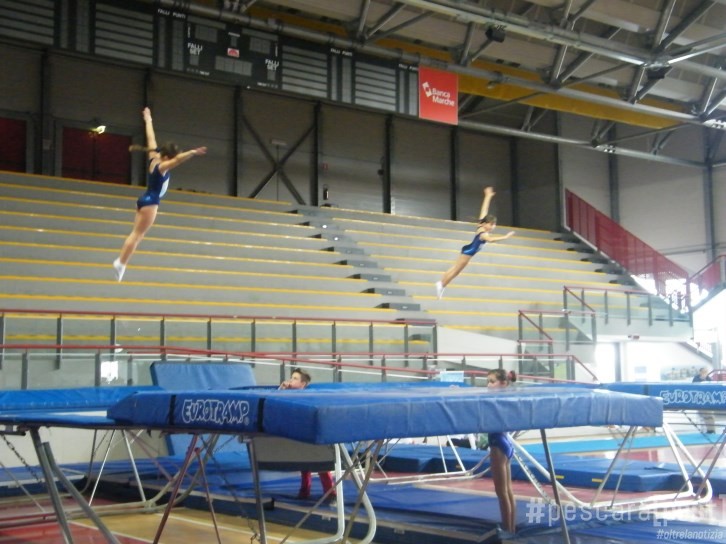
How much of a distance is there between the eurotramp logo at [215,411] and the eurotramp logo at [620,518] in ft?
7.29

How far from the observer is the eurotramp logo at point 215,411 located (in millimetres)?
4318

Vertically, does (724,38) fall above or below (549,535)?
above

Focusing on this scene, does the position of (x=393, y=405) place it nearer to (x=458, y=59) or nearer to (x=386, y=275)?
(x=458, y=59)

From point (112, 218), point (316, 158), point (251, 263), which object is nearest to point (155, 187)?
point (112, 218)

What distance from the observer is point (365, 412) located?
4.13m

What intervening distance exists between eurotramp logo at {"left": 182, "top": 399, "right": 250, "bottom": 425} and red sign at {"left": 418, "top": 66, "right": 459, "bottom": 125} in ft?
29.8

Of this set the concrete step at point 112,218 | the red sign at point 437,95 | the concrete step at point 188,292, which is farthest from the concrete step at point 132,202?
the red sign at point 437,95

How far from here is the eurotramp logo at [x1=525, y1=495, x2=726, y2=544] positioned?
579 centimetres

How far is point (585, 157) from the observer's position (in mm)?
23000

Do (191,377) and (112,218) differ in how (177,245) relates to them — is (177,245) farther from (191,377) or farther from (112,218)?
(191,377)

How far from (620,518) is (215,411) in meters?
3.56

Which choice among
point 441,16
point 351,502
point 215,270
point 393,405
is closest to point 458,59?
point 441,16

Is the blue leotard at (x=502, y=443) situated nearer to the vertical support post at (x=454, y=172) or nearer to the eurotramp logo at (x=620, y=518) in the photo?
the eurotramp logo at (x=620, y=518)

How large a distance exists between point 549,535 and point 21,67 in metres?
13.8
